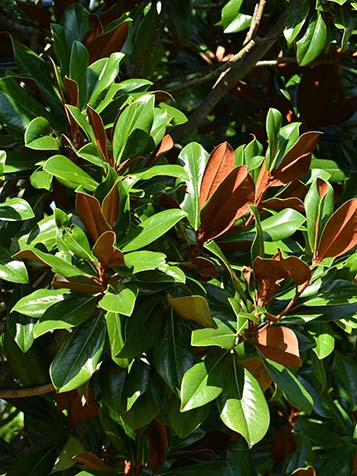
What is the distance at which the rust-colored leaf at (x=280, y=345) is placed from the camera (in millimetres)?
1415

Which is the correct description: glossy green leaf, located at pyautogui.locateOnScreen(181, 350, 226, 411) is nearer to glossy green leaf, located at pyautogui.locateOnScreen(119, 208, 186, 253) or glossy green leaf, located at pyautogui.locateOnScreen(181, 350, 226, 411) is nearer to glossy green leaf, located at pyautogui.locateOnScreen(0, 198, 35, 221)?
glossy green leaf, located at pyautogui.locateOnScreen(119, 208, 186, 253)

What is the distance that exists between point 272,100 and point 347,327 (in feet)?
3.83

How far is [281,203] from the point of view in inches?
66.4

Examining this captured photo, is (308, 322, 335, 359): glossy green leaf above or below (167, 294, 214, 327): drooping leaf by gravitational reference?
below

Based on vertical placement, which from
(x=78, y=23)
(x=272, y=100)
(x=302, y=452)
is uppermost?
(x=78, y=23)

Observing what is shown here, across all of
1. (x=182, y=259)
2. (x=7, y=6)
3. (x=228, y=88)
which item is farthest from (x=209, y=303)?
(x=7, y=6)

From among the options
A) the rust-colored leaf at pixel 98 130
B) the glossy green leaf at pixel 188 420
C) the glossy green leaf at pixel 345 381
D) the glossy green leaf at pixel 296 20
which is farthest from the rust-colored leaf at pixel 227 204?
the glossy green leaf at pixel 345 381

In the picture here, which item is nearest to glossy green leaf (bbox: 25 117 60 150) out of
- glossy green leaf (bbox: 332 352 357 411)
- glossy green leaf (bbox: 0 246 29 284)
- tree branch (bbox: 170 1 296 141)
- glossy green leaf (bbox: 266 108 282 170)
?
glossy green leaf (bbox: 0 246 29 284)

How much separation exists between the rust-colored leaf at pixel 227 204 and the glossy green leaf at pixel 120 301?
0.25 metres

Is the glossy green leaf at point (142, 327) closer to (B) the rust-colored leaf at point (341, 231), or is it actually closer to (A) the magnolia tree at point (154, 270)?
(A) the magnolia tree at point (154, 270)

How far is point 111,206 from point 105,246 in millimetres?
102

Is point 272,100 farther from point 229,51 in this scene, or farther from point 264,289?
point 264,289

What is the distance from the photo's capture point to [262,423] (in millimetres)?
1440

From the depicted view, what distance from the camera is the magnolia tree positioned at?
4.78 feet
